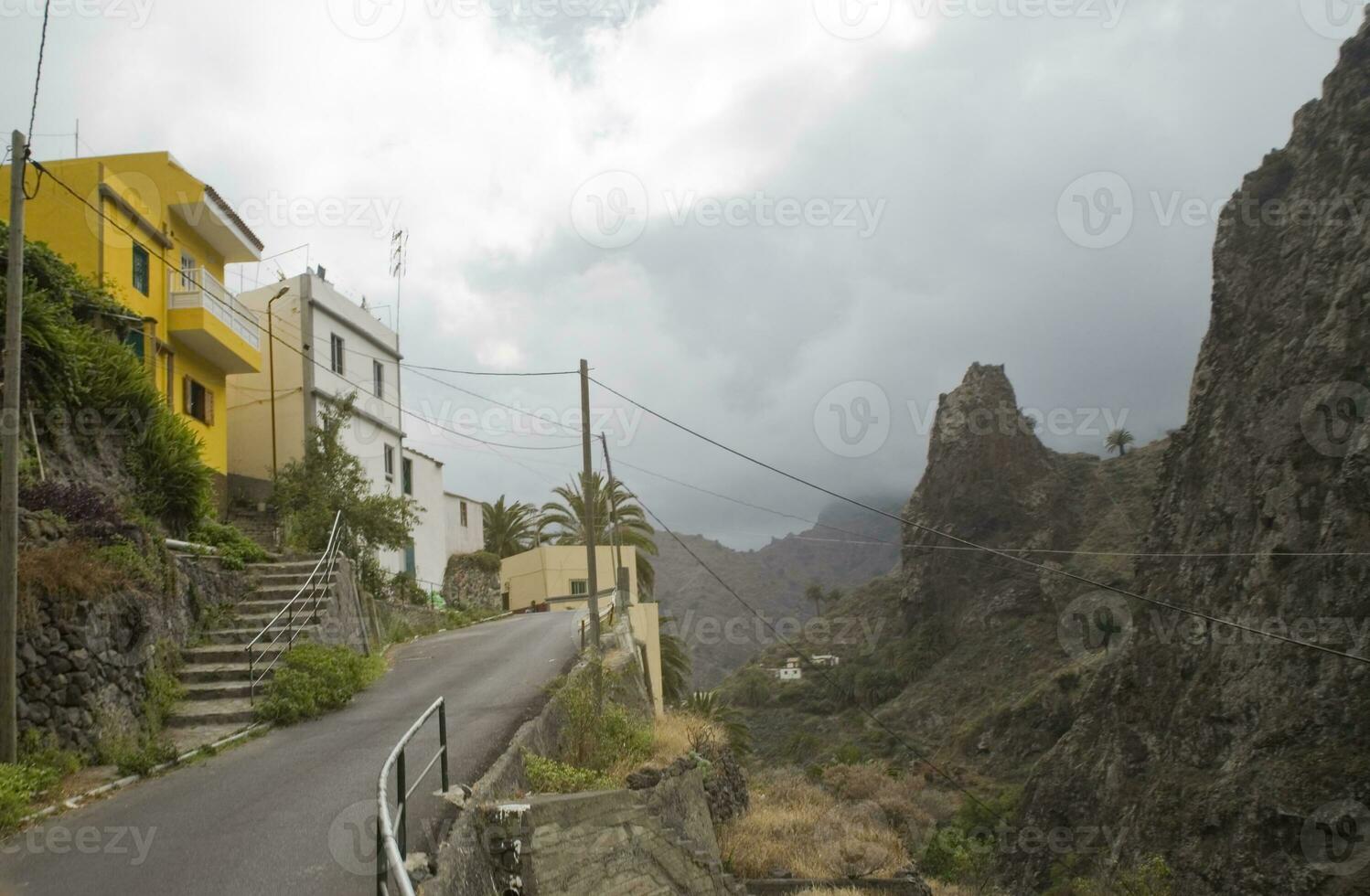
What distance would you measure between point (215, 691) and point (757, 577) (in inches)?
5863

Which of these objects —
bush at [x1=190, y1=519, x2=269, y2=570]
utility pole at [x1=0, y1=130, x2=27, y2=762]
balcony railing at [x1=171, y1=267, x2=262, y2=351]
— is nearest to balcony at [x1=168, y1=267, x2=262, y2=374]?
balcony railing at [x1=171, y1=267, x2=262, y2=351]

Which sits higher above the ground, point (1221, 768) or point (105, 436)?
point (105, 436)

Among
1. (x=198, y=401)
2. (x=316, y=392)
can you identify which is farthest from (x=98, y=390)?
(x=316, y=392)

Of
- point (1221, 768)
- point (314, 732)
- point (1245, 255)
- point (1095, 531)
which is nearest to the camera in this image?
point (314, 732)

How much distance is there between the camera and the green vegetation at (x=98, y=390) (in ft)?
48.7

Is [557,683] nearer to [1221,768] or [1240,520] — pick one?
[1221,768]

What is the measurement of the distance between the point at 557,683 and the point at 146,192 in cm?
1501

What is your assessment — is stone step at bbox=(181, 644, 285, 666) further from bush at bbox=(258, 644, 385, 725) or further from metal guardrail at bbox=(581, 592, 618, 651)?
metal guardrail at bbox=(581, 592, 618, 651)

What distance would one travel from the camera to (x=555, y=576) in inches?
1598

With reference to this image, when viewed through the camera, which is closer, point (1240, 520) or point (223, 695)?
point (223, 695)

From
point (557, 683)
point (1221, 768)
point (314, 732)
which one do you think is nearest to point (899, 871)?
point (557, 683)

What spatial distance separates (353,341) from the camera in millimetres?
33156
